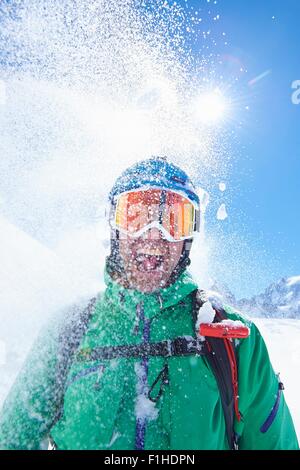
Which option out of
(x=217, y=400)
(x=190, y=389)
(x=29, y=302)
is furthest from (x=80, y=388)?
(x=29, y=302)

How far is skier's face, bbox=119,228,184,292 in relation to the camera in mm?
2600

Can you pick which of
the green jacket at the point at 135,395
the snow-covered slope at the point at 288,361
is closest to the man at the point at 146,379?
the green jacket at the point at 135,395

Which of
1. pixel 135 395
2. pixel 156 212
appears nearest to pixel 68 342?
pixel 135 395

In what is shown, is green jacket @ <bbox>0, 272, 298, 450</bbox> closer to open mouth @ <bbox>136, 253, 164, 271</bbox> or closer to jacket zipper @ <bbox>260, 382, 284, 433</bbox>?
jacket zipper @ <bbox>260, 382, 284, 433</bbox>

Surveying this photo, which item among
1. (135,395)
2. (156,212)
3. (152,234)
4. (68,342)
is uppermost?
(156,212)

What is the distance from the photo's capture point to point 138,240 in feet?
9.09

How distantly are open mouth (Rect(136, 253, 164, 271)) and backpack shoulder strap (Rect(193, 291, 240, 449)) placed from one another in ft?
2.12

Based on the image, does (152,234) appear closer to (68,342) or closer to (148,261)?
(148,261)

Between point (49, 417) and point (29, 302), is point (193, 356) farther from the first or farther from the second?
point (29, 302)

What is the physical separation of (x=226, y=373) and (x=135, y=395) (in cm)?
53

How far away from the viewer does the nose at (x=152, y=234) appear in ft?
9.21

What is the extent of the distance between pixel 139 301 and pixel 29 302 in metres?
8.89

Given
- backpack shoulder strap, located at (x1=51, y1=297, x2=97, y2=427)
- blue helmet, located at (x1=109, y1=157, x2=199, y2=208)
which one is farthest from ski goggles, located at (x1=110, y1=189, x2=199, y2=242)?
backpack shoulder strap, located at (x1=51, y1=297, x2=97, y2=427)

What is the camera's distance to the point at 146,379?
2.14 m
